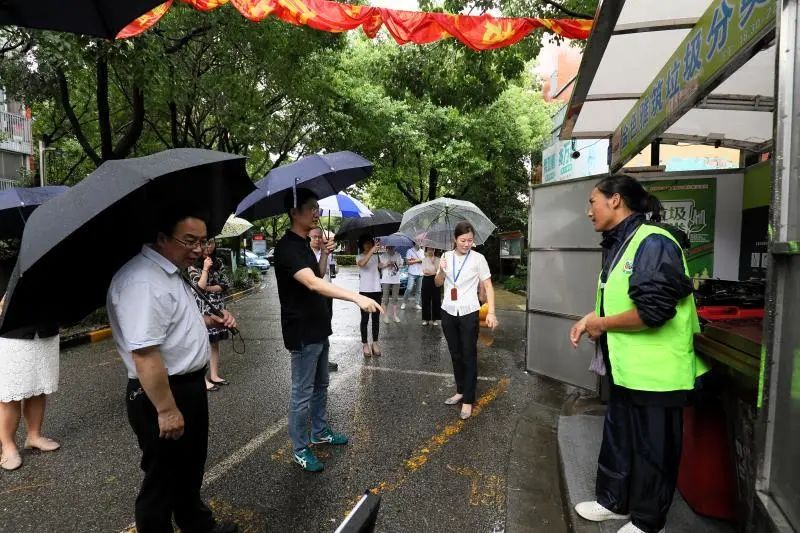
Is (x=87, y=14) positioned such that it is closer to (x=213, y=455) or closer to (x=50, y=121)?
(x=213, y=455)

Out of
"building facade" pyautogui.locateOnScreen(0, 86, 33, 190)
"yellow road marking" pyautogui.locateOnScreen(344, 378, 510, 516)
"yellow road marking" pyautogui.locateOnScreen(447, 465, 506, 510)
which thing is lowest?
"yellow road marking" pyautogui.locateOnScreen(447, 465, 506, 510)

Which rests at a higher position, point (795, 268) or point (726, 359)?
point (795, 268)

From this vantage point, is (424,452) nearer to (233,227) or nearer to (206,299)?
(206,299)

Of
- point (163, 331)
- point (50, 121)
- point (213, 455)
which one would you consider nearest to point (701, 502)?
point (163, 331)

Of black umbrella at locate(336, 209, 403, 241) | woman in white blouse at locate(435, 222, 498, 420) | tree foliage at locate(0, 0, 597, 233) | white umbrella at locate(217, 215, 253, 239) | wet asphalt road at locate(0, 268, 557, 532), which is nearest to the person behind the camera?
wet asphalt road at locate(0, 268, 557, 532)

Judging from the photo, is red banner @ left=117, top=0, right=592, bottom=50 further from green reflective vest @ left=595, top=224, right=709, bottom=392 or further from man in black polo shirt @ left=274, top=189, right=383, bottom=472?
green reflective vest @ left=595, top=224, right=709, bottom=392

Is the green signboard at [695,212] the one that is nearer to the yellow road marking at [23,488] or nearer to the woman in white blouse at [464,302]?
the woman in white blouse at [464,302]

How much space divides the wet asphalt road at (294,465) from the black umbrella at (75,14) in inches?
113

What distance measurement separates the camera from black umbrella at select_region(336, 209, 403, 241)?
7.20 meters

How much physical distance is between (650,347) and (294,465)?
103 inches

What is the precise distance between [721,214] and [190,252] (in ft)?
16.9

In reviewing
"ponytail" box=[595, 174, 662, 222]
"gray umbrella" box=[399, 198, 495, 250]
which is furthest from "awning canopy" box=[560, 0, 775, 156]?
"gray umbrella" box=[399, 198, 495, 250]

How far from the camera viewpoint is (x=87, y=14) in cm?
250

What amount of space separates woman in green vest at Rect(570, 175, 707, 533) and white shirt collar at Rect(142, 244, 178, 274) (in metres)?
2.17
